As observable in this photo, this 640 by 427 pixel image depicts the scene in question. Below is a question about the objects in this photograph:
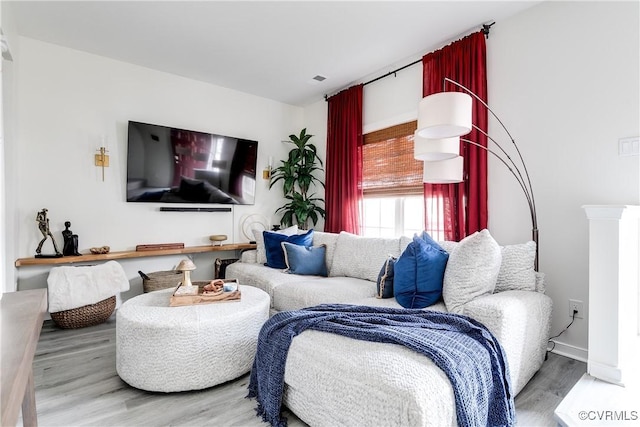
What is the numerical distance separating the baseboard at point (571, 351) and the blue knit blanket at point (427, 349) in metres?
1.18

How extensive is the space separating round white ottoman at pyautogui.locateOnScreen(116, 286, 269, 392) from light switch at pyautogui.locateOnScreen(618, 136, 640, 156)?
2.60 meters

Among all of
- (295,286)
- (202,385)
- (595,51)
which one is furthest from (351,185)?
(202,385)

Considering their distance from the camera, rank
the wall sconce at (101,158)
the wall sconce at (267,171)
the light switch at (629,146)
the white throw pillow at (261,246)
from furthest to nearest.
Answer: the wall sconce at (267,171)
the white throw pillow at (261,246)
the wall sconce at (101,158)
the light switch at (629,146)

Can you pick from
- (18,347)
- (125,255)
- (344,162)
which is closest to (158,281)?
(125,255)

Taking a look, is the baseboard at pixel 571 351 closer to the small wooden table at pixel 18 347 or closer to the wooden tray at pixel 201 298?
the wooden tray at pixel 201 298

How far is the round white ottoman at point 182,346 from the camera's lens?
6.21ft

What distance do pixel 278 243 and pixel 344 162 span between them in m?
1.33

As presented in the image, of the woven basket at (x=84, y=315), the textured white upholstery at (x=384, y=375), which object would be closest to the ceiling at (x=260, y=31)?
the textured white upholstery at (x=384, y=375)

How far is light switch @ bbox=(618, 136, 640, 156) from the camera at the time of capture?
6.98ft

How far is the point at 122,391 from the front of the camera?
196cm

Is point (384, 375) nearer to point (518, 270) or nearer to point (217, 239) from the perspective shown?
point (518, 270)

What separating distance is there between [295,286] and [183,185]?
2.00 m

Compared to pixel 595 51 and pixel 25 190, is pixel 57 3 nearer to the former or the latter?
pixel 25 190

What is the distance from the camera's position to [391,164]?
3699 mm
